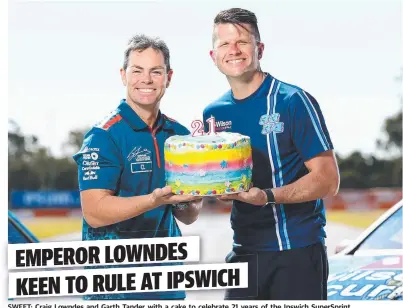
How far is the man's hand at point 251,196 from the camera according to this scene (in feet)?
11.9

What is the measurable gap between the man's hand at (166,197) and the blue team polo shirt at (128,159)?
28cm

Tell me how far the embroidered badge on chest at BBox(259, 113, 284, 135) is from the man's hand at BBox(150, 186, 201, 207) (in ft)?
1.80

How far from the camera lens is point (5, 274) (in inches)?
177

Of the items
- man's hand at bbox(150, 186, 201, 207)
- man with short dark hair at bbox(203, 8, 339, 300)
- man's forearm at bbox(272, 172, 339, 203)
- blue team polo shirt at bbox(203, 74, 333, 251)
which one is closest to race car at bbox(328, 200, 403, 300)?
man with short dark hair at bbox(203, 8, 339, 300)

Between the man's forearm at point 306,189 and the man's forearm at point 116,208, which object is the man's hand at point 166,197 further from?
the man's forearm at point 306,189

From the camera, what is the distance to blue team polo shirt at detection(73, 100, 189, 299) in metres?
3.95

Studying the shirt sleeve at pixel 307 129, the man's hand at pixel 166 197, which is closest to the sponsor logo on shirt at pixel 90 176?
the man's hand at pixel 166 197

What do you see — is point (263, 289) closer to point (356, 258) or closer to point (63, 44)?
point (356, 258)

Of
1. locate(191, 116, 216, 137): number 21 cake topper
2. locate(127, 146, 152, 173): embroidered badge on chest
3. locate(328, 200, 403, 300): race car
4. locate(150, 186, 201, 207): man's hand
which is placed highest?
locate(191, 116, 216, 137): number 21 cake topper

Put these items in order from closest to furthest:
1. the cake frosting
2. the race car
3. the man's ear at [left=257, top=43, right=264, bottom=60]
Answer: the cake frosting → the man's ear at [left=257, top=43, right=264, bottom=60] → the race car

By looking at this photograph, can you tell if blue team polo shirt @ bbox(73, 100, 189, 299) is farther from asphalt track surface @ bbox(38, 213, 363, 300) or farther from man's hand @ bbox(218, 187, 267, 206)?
man's hand @ bbox(218, 187, 267, 206)

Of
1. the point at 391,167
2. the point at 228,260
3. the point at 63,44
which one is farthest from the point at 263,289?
the point at 63,44

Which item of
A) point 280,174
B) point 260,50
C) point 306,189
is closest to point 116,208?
point 280,174

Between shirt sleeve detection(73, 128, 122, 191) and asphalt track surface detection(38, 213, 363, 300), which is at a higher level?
shirt sleeve detection(73, 128, 122, 191)
